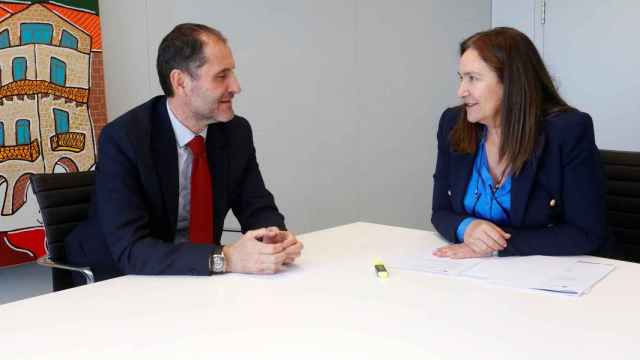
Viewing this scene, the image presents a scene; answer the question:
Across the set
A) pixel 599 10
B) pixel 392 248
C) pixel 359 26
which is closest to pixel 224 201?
pixel 392 248

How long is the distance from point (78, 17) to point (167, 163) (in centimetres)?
128

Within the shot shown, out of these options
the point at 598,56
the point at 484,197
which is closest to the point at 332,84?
the point at 598,56

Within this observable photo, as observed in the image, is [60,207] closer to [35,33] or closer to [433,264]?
[35,33]

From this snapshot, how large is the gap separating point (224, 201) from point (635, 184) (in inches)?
59.5

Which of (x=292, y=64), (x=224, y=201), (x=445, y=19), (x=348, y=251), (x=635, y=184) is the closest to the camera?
(x=348, y=251)

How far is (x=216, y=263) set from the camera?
1.82 meters

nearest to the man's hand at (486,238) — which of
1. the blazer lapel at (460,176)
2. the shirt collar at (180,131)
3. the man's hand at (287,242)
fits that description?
the blazer lapel at (460,176)

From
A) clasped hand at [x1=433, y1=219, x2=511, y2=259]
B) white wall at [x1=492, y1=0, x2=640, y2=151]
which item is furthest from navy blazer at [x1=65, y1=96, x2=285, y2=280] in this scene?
white wall at [x1=492, y1=0, x2=640, y2=151]

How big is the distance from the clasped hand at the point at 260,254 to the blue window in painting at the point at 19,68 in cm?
157

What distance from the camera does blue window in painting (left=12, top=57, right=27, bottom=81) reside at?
287cm

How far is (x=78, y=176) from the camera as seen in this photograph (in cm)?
242

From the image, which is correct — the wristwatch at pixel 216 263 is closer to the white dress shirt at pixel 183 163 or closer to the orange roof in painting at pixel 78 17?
the white dress shirt at pixel 183 163

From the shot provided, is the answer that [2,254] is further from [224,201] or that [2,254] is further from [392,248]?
[392,248]

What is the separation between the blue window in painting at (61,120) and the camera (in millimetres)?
3020
